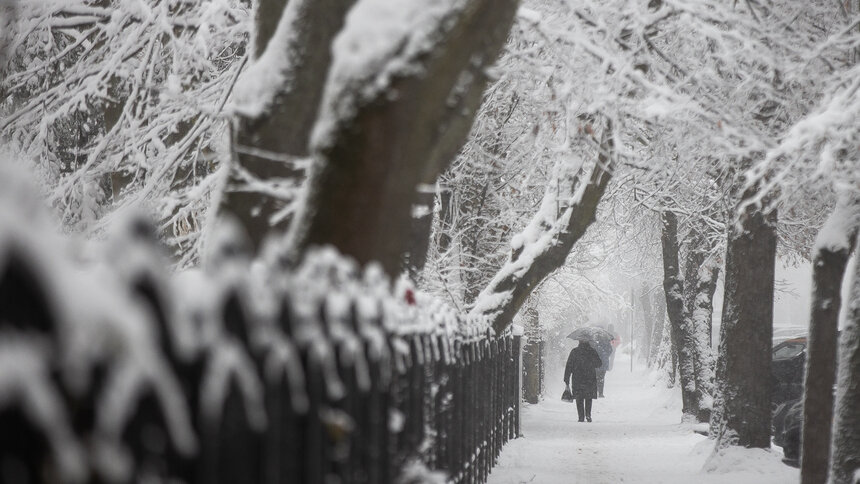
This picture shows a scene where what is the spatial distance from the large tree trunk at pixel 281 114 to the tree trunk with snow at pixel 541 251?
5.79 metres

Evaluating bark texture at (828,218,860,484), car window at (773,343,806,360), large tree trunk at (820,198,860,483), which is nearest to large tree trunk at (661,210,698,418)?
car window at (773,343,806,360)

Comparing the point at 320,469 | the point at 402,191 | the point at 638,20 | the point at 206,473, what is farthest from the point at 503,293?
the point at 206,473

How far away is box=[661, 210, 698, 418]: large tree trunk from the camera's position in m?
18.6

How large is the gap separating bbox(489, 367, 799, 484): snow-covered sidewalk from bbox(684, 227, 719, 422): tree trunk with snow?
2.89 ft

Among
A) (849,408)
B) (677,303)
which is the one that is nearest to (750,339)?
(849,408)

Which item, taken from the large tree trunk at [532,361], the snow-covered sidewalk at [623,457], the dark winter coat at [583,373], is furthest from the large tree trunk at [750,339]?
the large tree trunk at [532,361]

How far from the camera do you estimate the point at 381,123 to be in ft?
9.59

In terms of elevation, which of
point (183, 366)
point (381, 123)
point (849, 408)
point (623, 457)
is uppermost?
point (381, 123)

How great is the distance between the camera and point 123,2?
7.79 m

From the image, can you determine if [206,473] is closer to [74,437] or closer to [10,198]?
[74,437]

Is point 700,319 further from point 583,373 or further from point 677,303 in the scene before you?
point 583,373

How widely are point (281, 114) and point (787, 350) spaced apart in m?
16.0

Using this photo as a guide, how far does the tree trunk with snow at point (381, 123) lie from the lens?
115 inches

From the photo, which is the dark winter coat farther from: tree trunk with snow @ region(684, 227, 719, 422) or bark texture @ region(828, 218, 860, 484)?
bark texture @ region(828, 218, 860, 484)
